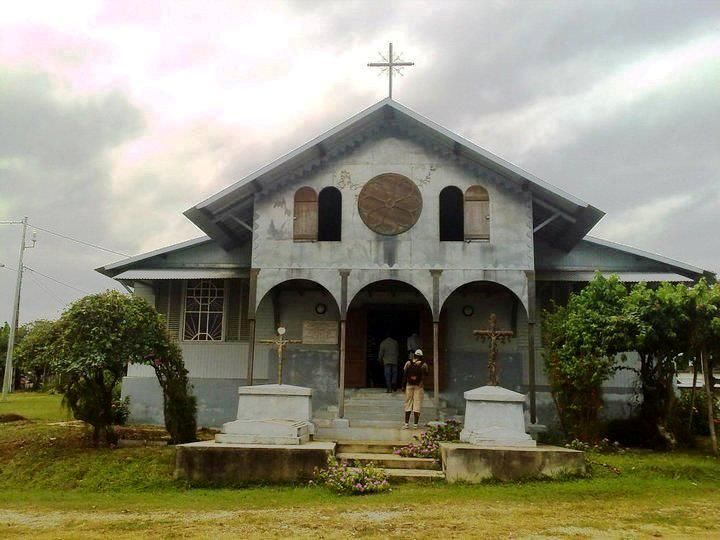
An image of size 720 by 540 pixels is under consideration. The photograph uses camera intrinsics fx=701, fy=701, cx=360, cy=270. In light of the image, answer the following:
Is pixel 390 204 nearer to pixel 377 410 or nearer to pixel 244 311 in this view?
pixel 377 410

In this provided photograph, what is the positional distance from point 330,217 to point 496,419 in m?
7.09

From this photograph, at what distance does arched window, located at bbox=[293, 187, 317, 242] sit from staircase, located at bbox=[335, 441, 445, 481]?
15.7 feet

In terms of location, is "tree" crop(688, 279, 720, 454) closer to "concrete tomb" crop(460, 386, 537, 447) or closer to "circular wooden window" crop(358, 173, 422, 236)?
"concrete tomb" crop(460, 386, 537, 447)

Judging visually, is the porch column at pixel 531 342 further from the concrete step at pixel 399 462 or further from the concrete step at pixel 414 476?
the concrete step at pixel 414 476

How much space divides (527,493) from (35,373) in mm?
9268

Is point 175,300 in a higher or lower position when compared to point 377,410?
higher

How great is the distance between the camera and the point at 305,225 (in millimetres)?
15469

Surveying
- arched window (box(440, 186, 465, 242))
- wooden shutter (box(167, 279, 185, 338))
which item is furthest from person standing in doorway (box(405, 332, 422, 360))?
wooden shutter (box(167, 279, 185, 338))

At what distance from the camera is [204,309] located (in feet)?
57.3

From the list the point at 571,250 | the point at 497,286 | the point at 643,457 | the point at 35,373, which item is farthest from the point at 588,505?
the point at 35,373

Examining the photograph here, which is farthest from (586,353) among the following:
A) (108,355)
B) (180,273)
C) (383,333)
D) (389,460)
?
(180,273)

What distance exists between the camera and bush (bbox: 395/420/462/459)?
11969 mm

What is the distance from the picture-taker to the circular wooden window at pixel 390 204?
15344 millimetres

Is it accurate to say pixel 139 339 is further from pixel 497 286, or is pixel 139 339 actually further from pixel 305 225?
pixel 497 286
